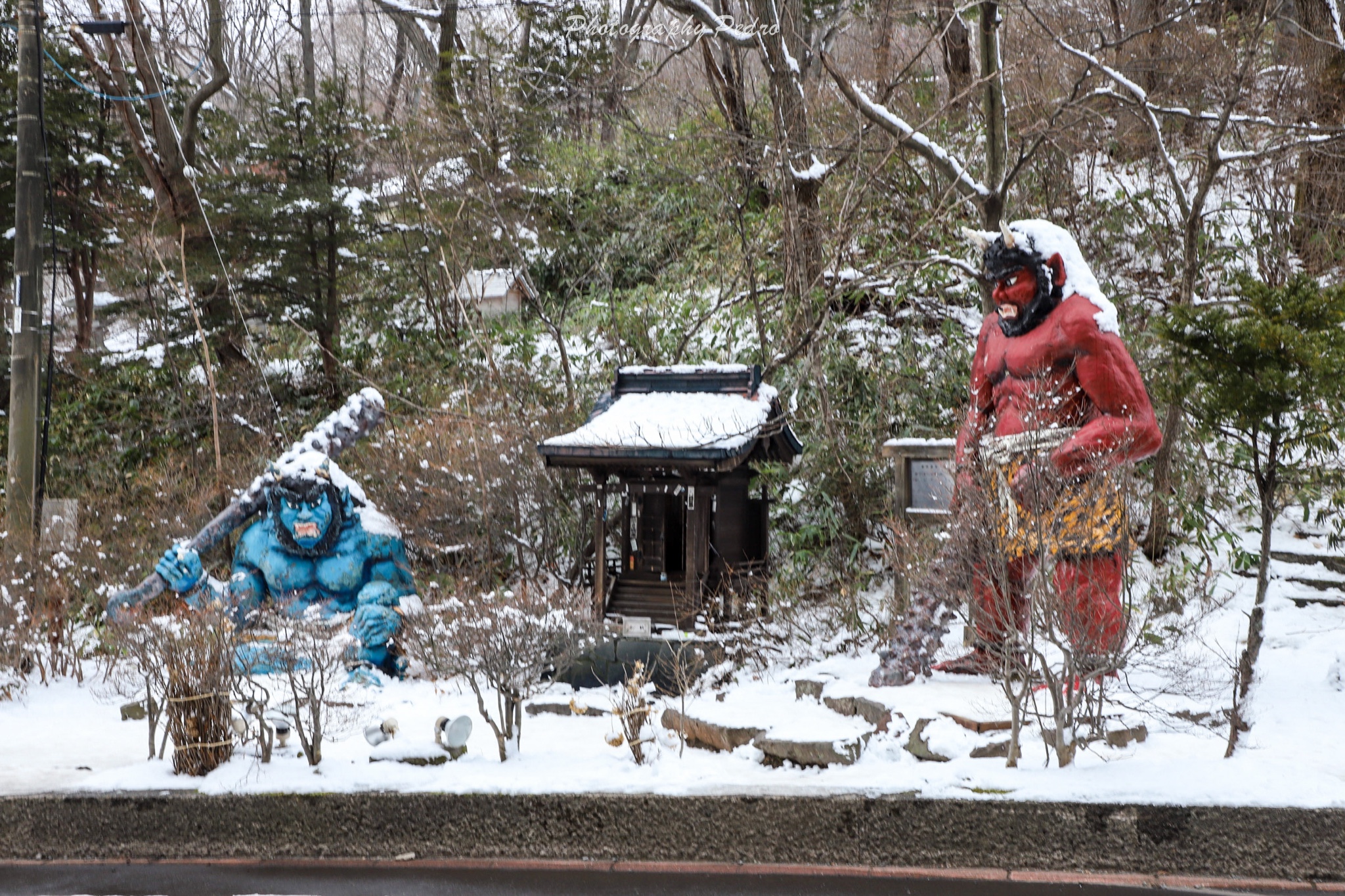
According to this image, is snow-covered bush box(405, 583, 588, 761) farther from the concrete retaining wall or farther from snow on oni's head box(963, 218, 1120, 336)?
snow on oni's head box(963, 218, 1120, 336)

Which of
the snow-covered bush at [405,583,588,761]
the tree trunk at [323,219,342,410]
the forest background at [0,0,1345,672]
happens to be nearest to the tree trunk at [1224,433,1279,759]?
the forest background at [0,0,1345,672]

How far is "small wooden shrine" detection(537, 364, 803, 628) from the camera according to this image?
8391 millimetres

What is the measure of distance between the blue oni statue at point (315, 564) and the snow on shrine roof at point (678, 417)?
1.70 meters

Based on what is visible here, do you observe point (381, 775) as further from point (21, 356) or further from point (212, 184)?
point (212, 184)

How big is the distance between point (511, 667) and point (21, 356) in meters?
6.13

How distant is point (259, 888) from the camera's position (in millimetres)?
4363

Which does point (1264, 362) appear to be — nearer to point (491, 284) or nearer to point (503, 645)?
point (503, 645)

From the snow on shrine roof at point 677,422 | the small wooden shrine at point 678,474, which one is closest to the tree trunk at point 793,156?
the small wooden shrine at point 678,474

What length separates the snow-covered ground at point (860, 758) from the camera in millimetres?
4738

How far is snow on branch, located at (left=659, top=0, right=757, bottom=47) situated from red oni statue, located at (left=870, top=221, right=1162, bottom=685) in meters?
4.98

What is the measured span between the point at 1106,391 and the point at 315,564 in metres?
6.01

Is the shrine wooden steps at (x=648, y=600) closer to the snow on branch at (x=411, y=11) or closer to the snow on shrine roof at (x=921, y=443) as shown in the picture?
the snow on shrine roof at (x=921, y=443)

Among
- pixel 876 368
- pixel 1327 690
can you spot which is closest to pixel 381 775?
pixel 1327 690

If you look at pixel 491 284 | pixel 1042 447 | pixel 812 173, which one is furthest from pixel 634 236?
pixel 1042 447
